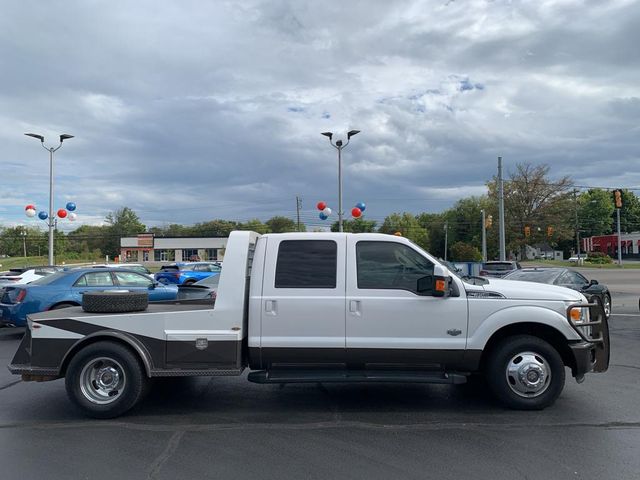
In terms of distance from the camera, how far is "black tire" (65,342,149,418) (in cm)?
573

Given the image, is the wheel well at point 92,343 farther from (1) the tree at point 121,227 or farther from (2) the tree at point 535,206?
(1) the tree at point 121,227

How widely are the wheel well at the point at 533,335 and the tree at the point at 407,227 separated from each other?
10237 centimetres

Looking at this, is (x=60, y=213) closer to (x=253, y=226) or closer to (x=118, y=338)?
(x=118, y=338)

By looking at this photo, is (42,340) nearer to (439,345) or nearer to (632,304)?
(439,345)

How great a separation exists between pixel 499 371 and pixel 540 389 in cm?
51

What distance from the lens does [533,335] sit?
6.00 metres

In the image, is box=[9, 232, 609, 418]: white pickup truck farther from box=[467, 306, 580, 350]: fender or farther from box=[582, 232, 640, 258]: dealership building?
box=[582, 232, 640, 258]: dealership building

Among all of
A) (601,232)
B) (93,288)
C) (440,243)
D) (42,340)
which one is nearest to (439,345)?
(42,340)

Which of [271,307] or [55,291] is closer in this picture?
[271,307]

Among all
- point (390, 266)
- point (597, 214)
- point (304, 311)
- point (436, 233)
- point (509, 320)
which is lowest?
point (509, 320)

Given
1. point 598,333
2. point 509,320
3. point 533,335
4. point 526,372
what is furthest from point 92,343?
point 598,333

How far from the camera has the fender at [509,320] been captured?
574 cm

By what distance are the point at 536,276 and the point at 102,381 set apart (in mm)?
11670

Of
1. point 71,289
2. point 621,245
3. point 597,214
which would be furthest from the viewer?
point 597,214
